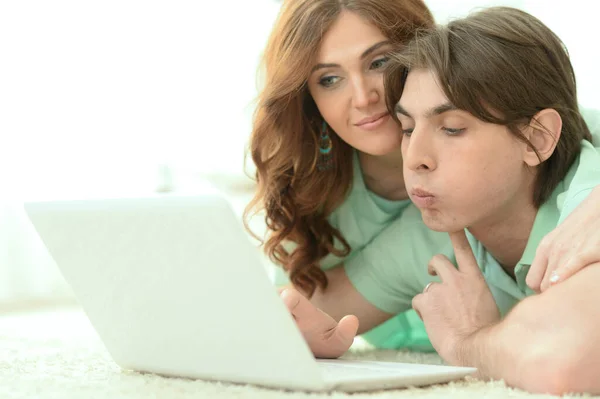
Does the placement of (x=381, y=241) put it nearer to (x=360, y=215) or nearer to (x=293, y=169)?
(x=360, y=215)

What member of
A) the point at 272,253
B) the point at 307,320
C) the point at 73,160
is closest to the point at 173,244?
the point at 307,320

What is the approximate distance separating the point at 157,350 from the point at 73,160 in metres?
1.79

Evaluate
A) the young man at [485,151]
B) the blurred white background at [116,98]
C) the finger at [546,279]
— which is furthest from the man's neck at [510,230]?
the blurred white background at [116,98]

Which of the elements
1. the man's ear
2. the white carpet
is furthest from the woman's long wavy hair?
the man's ear

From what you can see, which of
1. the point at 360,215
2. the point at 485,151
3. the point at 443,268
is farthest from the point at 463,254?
the point at 360,215

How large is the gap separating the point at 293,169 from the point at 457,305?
0.67 metres

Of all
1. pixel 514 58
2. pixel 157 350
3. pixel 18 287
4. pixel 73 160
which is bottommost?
pixel 18 287

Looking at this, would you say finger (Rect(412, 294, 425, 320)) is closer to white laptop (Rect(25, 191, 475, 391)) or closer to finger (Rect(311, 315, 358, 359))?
finger (Rect(311, 315, 358, 359))

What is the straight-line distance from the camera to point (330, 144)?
194 cm

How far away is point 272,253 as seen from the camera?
1.99m

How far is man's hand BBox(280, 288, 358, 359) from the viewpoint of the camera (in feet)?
4.54

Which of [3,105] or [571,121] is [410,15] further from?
[3,105]

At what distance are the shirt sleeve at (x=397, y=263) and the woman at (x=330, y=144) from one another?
29 millimetres

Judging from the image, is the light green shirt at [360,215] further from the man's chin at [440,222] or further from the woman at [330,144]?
the man's chin at [440,222]
